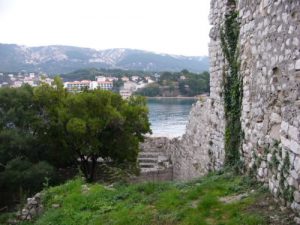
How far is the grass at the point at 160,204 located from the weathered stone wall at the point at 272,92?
45cm

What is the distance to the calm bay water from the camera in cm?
3612

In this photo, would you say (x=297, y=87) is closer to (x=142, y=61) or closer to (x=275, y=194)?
(x=275, y=194)

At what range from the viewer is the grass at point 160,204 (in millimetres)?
5809

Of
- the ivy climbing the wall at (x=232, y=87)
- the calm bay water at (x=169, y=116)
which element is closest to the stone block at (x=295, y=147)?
the ivy climbing the wall at (x=232, y=87)

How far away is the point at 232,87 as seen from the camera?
27.7 feet

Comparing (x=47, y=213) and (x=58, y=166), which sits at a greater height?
(x=47, y=213)

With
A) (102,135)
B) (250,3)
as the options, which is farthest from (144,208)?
(102,135)

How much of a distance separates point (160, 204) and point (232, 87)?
297 cm

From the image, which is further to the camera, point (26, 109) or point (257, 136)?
point (26, 109)

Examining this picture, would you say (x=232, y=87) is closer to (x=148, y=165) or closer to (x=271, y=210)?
(x=271, y=210)

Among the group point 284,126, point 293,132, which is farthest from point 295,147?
point 284,126

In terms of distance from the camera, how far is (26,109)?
1930cm

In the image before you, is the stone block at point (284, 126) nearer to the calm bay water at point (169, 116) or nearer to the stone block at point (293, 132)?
the stone block at point (293, 132)

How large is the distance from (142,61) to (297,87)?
7260 inches
